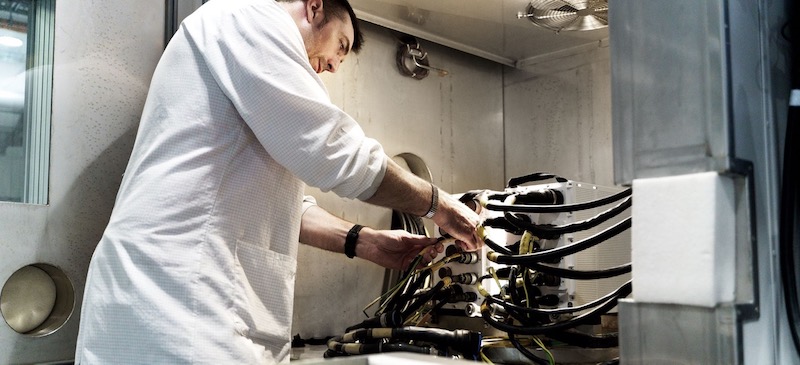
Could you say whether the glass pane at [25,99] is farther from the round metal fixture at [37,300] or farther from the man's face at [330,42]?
the man's face at [330,42]

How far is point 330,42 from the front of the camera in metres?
2.00

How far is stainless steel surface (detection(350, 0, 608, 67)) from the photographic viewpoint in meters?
2.62

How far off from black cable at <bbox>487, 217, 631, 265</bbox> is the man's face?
2.56 feet

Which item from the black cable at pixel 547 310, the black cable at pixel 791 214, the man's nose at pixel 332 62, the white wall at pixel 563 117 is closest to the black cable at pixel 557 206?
the black cable at pixel 547 310

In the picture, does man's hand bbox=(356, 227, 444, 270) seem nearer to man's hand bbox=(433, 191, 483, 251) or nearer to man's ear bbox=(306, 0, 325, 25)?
man's hand bbox=(433, 191, 483, 251)

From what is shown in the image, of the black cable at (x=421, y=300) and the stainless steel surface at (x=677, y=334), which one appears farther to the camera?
the black cable at (x=421, y=300)

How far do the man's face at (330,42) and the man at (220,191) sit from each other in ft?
1.18

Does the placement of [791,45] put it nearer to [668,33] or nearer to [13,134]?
[668,33]

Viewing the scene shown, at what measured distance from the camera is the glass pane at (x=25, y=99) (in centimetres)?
169

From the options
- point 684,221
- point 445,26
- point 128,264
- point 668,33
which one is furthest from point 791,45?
point 445,26

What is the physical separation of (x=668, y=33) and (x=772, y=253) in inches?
12.9

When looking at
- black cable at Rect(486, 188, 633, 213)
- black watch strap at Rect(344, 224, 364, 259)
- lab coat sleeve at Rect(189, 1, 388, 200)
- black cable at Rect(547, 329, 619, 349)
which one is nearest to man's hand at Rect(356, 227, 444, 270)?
black watch strap at Rect(344, 224, 364, 259)

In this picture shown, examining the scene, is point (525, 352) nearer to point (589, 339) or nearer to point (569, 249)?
point (589, 339)

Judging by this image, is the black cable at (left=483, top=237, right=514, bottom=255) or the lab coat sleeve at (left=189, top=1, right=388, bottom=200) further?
the black cable at (left=483, top=237, right=514, bottom=255)
